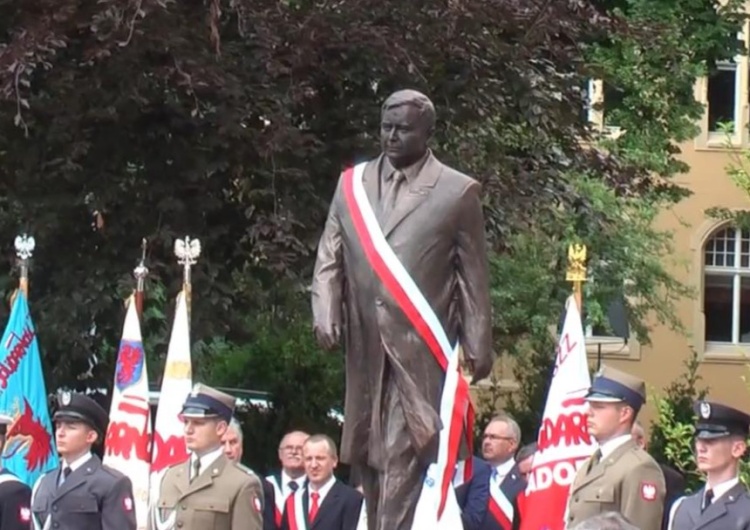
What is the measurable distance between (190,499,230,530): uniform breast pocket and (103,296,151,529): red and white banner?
253 centimetres

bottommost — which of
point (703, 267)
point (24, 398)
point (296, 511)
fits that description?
point (296, 511)

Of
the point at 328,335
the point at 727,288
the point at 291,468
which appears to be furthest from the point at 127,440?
the point at 727,288

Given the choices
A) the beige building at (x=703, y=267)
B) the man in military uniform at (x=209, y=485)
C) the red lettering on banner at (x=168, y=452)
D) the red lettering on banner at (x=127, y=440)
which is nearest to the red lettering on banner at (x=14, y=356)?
the red lettering on banner at (x=127, y=440)

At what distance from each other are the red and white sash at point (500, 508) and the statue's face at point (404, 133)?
3922 mm

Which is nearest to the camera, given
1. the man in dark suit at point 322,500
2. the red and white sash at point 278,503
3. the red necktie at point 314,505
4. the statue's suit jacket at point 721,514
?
the statue's suit jacket at point 721,514

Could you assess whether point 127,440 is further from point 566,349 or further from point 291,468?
point 566,349

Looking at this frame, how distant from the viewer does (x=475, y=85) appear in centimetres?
1493

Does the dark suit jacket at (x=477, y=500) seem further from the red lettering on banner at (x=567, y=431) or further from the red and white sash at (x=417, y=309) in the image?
the red and white sash at (x=417, y=309)

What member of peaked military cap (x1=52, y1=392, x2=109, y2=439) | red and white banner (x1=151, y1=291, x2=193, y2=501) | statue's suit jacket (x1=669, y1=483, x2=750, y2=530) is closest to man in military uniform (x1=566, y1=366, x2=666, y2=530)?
statue's suit jacket (x1=669, y1=483, x2=750, y2=530)

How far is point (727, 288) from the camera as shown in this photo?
34219 millimetres

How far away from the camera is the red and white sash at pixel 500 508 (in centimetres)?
1094

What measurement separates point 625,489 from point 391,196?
175 centimetres

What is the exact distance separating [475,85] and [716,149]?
1829 cm

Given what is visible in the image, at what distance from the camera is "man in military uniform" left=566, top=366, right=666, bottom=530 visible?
8.09 m
